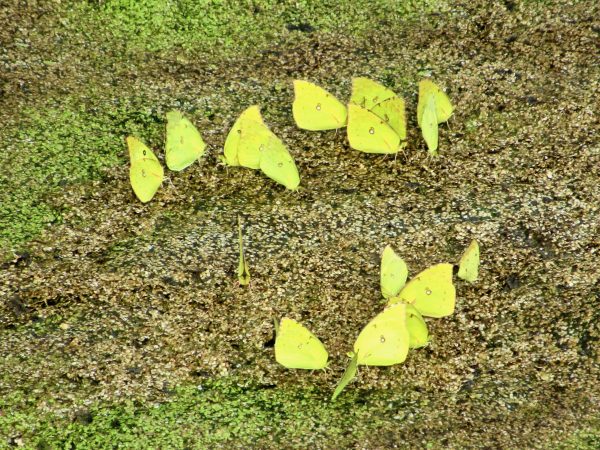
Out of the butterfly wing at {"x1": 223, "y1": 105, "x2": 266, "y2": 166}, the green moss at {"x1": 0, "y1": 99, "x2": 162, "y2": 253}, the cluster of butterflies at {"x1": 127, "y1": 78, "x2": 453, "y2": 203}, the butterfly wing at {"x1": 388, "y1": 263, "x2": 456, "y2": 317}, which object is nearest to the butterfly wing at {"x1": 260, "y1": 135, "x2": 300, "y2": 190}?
the cluster of butterflies at {"x1": 127, "y1": 78, "x2": 453, "y2": 203}

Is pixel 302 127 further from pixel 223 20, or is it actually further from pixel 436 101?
pixel 223 20

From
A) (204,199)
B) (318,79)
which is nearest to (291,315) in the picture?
(204,199)

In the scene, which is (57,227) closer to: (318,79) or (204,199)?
(204,199)

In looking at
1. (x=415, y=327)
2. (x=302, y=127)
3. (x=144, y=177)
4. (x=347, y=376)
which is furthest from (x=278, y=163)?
(x=347, y=376)

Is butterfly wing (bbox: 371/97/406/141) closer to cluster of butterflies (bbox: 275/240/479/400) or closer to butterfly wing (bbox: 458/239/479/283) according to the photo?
butterfly wing (bbox: 458/239/479/283)

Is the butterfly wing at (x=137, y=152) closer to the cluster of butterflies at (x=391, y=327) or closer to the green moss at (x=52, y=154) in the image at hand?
the green moss at (x=52, y=154)

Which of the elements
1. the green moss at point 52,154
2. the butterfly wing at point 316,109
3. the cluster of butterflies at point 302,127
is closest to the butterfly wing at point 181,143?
the cluster of butterflies at point 302,127
